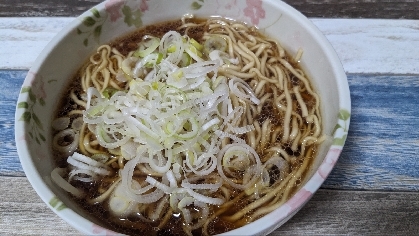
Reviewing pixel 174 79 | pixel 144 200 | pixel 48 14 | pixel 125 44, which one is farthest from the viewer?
pixel 48 14

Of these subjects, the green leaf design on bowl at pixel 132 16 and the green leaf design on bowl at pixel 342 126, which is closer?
the green leaf design on bowl at pixel 342 126

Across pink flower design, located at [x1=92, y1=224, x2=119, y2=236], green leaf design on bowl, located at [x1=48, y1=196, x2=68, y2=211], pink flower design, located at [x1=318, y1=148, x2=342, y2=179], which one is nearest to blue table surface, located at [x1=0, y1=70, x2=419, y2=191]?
pink flower design, located at [x1=318, y1=148, x2=342, y2=179]

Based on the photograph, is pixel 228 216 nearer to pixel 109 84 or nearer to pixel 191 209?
pixel 191 209

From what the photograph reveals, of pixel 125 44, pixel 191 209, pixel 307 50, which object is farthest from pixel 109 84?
pixel 307 50

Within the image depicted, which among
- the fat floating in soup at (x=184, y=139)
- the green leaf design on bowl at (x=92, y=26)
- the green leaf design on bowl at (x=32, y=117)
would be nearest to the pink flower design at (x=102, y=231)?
the fat floating in soup at (x=184, y=139)

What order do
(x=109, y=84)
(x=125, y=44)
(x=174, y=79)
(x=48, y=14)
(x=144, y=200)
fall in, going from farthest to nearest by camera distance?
(x=48, y=14) < (x=125, y=44) < (x=109, y=84) < (x=174, y=79) < (x=144, y=200)

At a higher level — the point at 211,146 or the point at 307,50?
the point at 307,50

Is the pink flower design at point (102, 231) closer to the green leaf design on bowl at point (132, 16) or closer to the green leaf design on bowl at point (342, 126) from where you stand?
the green leaf design on bowl at point (342, 126)

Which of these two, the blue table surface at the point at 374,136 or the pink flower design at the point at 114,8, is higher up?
the pink flower design at the point at 114,8

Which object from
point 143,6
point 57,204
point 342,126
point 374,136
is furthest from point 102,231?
point 374,136
